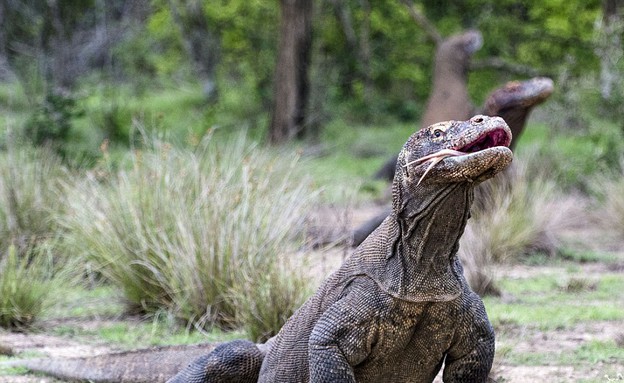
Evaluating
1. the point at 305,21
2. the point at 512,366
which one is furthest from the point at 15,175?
the point at 305,21

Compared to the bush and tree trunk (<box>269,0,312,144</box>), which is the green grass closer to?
the bush

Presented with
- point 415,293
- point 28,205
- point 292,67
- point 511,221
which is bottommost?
point 292,67

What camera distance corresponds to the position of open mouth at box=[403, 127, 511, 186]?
3471 mm

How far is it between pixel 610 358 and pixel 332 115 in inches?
608

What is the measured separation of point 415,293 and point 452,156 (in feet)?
1.84

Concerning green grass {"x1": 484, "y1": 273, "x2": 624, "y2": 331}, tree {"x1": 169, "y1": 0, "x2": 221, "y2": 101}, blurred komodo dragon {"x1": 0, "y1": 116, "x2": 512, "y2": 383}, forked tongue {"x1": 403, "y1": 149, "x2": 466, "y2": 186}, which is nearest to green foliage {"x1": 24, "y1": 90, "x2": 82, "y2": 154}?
tree {"x1": 169, "y1": 0, "x2": 221, "y2": 101}

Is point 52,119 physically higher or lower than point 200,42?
higher

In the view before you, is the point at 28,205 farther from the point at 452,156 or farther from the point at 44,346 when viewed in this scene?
the point at 452,156

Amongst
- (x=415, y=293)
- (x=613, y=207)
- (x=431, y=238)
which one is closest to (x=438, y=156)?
(x=431, y=238)

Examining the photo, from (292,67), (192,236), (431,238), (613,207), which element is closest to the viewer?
(431,238)

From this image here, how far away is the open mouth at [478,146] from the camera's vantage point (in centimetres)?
347

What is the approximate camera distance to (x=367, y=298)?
12.7 ft

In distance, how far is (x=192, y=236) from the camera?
23.5 feet

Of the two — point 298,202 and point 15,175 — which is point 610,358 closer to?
point 298,202
